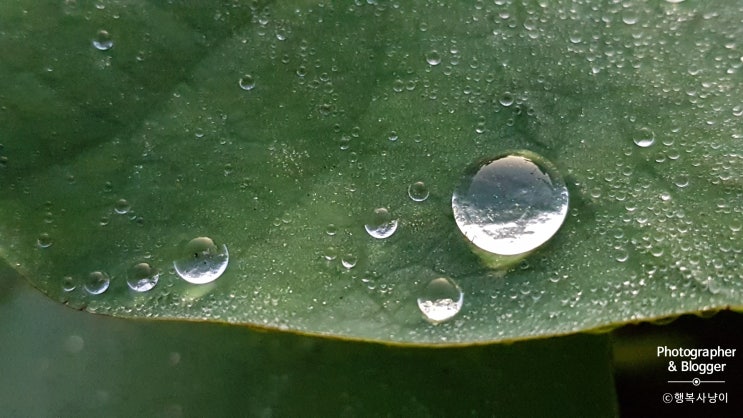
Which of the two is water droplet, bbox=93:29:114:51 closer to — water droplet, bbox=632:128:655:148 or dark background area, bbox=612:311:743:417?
water droplet, bbox=632:128:655:148

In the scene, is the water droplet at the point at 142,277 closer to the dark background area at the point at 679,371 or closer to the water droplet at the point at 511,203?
the water droplet at the point at 511,203

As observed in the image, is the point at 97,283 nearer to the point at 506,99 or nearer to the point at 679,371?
the point at 506,99

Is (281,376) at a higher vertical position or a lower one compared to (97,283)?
lower

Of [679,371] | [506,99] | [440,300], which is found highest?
[506,99]

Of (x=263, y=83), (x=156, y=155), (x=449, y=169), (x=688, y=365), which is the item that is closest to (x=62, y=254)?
(x=156, y=155)

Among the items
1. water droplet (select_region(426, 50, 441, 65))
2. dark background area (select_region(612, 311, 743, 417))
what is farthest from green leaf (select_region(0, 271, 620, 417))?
water droplet (select_region(426, 50, 441, 65))

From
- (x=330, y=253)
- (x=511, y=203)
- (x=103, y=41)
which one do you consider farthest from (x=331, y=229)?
(x=103, y=41)
